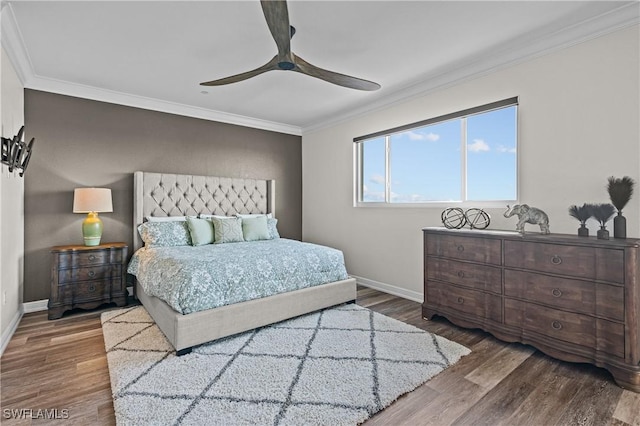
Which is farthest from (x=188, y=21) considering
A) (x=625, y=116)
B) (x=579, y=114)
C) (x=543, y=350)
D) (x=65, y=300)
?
(x=543, y=350)

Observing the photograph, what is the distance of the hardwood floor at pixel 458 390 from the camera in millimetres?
1755

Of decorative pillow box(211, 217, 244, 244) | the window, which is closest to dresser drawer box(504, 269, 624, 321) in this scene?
the window

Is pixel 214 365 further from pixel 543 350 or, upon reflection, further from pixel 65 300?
pixel 543 350

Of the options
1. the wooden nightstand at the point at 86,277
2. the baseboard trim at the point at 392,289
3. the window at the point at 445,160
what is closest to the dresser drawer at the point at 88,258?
the wooden nightstand at the point at 86,277

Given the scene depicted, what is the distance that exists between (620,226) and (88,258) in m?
4.86

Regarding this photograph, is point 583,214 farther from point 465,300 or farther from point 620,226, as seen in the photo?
point 465,300

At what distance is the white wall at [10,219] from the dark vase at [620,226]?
4.75 meters

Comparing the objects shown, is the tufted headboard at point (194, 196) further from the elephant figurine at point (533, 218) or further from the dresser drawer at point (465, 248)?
the elephant figurine at point (533, 218)

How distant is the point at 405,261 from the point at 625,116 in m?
2.46

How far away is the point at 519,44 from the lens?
281 centimetres

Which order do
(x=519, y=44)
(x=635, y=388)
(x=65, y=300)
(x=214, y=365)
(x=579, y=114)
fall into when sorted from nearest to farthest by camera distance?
(x=635, y=388), (x=214, y=365), (x=579, y=114), (x=519, y=44), (x=65, y=300)

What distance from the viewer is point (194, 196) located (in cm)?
446

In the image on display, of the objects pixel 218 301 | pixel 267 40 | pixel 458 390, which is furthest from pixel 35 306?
pixel 458 390

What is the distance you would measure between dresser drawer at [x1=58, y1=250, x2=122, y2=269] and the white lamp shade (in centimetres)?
47
